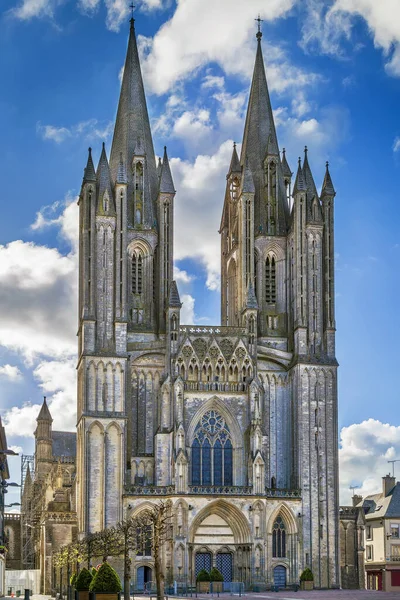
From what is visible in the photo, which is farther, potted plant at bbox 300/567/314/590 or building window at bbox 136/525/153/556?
potted plant at bbox 300/567/314/590

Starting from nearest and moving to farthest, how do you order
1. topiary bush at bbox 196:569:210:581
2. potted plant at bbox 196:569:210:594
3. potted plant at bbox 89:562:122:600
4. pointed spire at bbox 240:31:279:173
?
potted plant at bbox 89:562:122:600 → potted plant at bbox 196:569:210:594 → topiary bush at bbox 196:569:210:581 → pointed spire at bbox 240:31:279:173

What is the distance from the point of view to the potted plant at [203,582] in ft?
284

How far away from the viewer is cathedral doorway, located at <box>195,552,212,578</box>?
300ft

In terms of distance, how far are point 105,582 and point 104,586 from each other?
23cm

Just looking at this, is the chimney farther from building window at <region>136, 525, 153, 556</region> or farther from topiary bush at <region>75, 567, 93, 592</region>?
topiary bush at <region>75, 567, 93, 592</region>

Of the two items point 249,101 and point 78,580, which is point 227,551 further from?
point 249,101

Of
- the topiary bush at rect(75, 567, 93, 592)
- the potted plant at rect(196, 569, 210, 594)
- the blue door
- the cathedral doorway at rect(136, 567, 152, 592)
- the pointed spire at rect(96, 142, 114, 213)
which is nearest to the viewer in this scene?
the topiary bush at rect(75, 567, 93, 592)

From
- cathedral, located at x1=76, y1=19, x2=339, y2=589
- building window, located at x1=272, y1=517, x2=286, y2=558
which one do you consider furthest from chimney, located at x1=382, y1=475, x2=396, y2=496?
building window, located at x1=272, y1=517, x2=286, y2=558

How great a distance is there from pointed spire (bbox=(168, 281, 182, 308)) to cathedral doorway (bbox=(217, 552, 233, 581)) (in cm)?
1937

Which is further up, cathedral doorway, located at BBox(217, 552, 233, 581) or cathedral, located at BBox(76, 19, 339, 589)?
cathedral, located at BBox(76, 19, 339, 589)

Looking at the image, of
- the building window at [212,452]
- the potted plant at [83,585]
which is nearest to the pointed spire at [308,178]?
the building window at [212,452]

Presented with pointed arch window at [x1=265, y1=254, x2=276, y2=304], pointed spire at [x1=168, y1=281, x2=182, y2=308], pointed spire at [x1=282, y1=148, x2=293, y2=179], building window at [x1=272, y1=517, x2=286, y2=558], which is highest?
pointed spire at [x1=282, y1=148, x2=293, y2=179]

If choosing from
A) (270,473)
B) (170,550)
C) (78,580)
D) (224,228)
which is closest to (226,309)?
(224,228)

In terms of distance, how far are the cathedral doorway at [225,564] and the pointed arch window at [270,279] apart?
2099 centimetres
